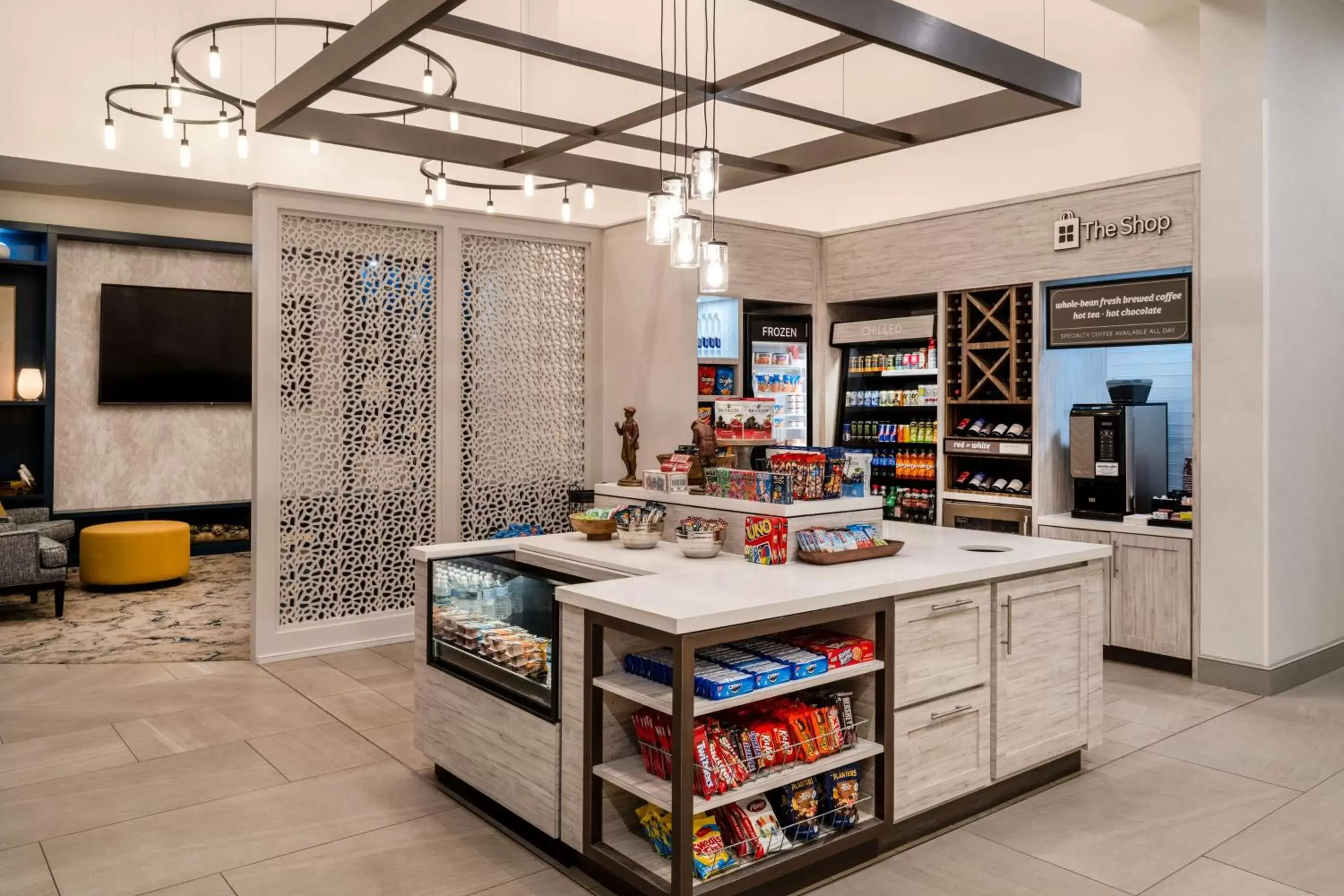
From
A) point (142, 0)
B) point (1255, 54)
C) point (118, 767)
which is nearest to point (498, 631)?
point (118, 767)

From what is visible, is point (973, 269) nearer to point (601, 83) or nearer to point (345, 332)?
point (345, 332)

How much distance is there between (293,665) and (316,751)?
1.59m

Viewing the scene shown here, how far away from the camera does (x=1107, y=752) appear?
421cm

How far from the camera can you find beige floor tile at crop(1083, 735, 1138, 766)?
4113 mm

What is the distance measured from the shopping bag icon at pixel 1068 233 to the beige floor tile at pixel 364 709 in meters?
4.70

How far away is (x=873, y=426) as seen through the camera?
721cm

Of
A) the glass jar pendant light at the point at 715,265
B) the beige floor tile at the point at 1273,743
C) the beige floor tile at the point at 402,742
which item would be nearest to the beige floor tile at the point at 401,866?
the beige floor tile at the point at 402,742

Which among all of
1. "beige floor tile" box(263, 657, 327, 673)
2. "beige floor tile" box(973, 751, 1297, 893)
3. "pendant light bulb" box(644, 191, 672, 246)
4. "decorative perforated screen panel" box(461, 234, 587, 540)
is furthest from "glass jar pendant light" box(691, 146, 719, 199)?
"beige floor tile" box(263, 657, 327, 673)

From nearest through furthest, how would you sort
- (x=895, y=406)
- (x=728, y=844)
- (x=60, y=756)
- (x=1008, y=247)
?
(x=728, y=844) < (x=60, y=756) < (x=1008, y=247) < (x=895, y=406)

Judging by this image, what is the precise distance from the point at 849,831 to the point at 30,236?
9.36 m

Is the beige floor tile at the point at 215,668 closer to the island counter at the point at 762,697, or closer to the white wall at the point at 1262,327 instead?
the island counter at the point at 762,697

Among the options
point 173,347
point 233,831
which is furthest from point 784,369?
point 173,347

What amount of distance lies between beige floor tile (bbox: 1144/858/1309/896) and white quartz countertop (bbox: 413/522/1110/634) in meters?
1.13

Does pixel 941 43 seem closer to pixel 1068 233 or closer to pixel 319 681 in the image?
pixel 1068 233
